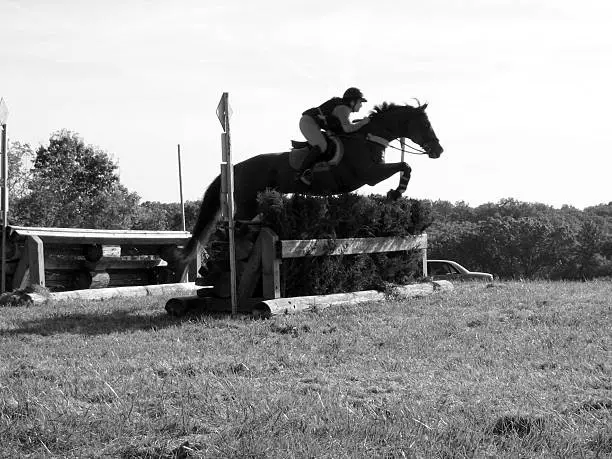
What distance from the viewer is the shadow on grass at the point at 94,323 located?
9.23 meters

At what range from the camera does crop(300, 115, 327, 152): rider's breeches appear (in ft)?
39.9

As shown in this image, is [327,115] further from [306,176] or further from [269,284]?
[269,284]

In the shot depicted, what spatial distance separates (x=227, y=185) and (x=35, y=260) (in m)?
4.76

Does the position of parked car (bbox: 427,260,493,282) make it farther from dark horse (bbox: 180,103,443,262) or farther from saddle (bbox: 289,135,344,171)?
saddle (bbox: 289,135,344,171)

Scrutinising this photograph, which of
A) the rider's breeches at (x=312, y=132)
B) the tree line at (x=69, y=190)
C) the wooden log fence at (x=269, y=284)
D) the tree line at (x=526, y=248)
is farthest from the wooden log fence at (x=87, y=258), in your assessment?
the tree line at (x=526, y=248)

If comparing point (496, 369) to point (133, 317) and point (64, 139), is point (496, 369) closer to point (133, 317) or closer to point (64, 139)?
point (133, 317)

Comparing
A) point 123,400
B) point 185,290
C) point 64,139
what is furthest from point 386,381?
point 64,139

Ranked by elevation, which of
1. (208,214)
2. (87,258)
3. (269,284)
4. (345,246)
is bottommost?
(269,284)

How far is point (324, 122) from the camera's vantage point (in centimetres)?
1222

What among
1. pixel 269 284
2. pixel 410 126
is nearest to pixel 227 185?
pixel 269 284

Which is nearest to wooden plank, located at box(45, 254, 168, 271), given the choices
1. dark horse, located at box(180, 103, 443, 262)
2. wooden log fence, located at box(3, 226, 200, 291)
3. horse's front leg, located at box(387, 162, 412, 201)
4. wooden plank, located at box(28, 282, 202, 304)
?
wooden log fence, located at box(3, 226, 200, 291)

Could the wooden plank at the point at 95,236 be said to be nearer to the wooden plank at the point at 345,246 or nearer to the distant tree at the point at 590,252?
the wooden plank at the point at 345,246

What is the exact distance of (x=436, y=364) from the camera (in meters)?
6.79

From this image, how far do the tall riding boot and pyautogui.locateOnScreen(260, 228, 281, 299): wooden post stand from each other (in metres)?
1.71
